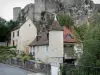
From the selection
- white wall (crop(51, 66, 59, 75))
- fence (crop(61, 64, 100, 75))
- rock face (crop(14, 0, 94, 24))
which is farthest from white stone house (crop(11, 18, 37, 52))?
fence (crop(61, 64, 100, 75))

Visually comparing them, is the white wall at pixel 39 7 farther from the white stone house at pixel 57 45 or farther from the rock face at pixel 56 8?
the white stone house at pixel 57 45

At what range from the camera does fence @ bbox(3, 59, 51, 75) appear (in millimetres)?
38281

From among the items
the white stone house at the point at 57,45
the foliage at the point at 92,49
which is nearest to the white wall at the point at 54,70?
the foliage at the point at 92,49

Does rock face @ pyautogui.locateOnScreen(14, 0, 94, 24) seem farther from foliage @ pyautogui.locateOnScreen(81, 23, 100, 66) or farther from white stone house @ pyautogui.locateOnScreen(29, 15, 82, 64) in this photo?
foliage @ pyautogui.locateOnScreen(81, 23, 100, 66)

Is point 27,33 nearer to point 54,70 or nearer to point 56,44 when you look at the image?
point 56,44

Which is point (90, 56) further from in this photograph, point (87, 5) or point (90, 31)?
point (87, 5)

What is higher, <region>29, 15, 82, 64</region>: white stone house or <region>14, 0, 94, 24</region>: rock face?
<region>14, 0, 94, 24</region>: rock face

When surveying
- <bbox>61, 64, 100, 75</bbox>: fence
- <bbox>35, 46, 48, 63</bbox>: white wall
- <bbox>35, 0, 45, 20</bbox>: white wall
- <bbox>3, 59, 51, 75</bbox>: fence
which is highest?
<bbox>35, 0, 45, 20</bbox>: white wall

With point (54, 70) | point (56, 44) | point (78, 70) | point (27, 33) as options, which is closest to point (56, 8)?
point (27, 33)

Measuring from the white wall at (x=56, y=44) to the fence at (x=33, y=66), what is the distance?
332 centimetres

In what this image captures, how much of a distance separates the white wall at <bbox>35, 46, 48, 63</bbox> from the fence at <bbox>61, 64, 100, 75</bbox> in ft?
83.0

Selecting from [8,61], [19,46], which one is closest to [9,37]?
[19,46]

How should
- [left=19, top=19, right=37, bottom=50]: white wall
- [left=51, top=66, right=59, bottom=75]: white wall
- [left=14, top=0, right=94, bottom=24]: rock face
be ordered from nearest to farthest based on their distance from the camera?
[left=51, top=66, right=59, bottom=75]: white wall < [left=19, top=19, right=37, bottom=50]: white wall < [left=14, top=0, right=94, bottom=24]: rock face

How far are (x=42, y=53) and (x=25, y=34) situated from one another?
19.4 metres
